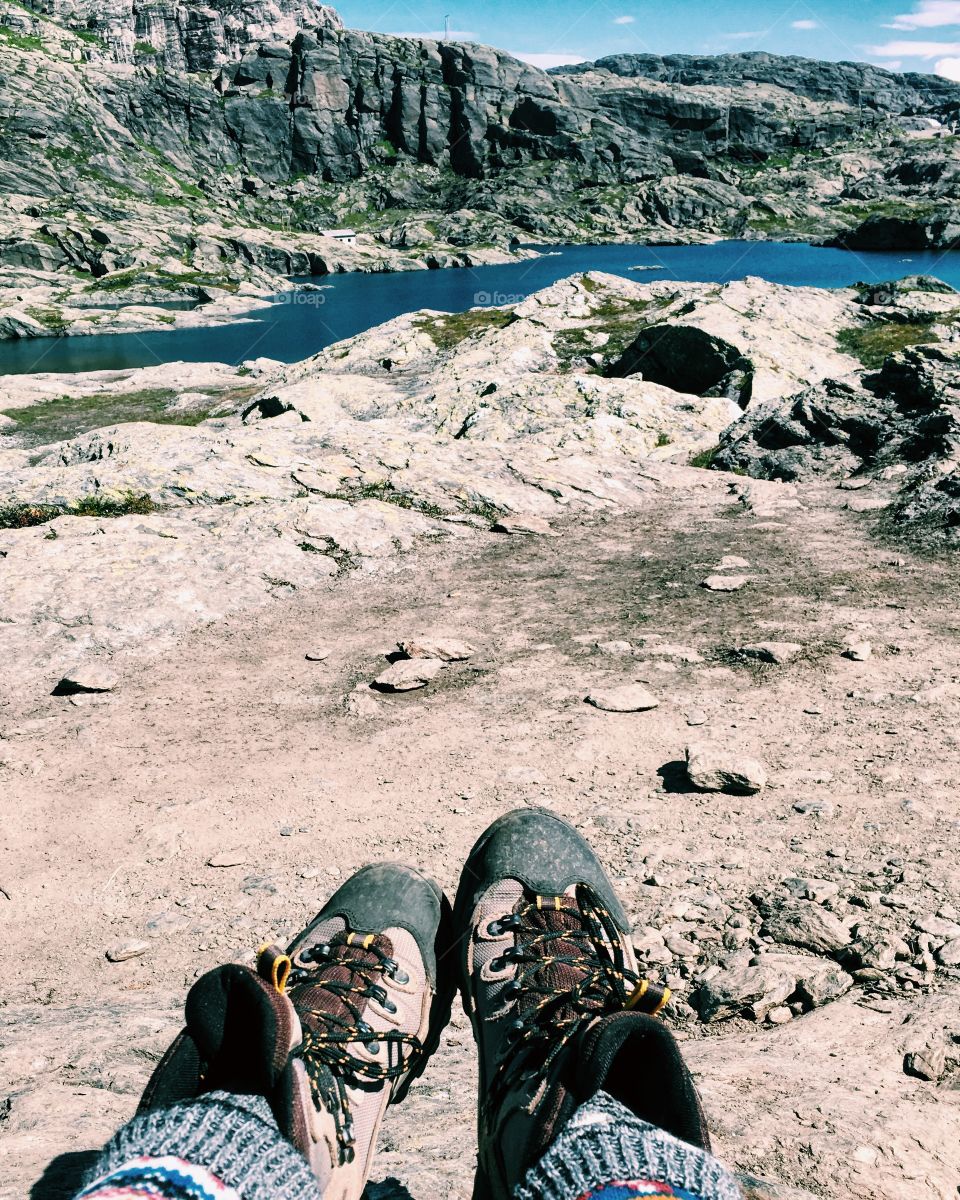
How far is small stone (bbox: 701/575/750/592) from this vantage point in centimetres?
1242

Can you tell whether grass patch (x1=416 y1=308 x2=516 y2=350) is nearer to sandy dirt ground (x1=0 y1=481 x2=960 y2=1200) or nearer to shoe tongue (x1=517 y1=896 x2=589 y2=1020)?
sandy dirt ground (x1=0 y1=481 x2=960 y2=1200)

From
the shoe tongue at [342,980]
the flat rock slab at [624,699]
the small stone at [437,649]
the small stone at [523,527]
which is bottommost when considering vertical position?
the small stone at [437,649]

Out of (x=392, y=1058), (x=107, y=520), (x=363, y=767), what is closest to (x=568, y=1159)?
(x=392, y=1058)

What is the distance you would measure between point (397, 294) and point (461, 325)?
4079 inches

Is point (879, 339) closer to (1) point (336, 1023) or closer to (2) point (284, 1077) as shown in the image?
(1) point (336, 1023)

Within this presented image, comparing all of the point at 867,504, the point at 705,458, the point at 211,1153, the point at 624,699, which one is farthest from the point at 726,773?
the point at 705,458

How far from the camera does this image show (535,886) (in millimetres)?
4457

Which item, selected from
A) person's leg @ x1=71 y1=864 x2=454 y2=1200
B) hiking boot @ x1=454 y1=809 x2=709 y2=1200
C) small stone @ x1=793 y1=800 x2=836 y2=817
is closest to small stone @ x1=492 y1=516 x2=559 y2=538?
small stone @ x1=793 y1=800 x2=836 y2=817

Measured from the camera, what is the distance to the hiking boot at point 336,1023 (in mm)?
2788

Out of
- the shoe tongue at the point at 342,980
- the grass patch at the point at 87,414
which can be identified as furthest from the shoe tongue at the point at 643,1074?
the grass patch at the point at 87,414

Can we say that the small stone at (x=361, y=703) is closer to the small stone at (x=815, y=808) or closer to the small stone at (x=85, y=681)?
the small stone at (x=85, y=681)

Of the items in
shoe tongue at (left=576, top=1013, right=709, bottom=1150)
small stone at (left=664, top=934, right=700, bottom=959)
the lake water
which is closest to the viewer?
shoe tongue at (left=576, top=1013, right=709, bottom=1150)

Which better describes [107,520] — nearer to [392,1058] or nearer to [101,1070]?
[101,1070]

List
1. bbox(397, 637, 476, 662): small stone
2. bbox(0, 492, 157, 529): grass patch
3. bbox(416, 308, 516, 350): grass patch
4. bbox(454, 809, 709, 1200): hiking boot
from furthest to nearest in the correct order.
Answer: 1. bbox(416, 308, 516, 350): grass patch
2. bbox(0, 492, 157, 529): grass patch
3. bbox(397, 637, 476, 662): small stone
4. bbox(454, 809, 709, 1200): hiking boot
